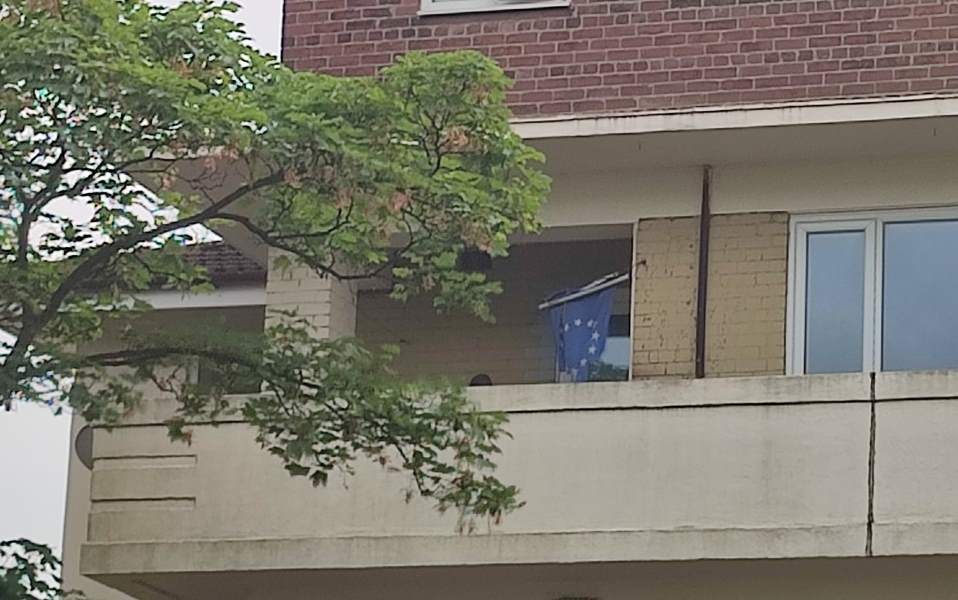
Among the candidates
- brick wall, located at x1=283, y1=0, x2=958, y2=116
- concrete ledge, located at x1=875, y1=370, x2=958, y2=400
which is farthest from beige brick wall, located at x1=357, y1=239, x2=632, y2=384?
concrete ledge, located at x1=875, y1=370, x2=958, y2=400

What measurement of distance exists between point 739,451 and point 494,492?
2421mm

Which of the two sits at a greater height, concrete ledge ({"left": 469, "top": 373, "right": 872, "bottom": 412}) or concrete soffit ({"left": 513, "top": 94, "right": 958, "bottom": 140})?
concrete soffit ({"left": 513, "top": 94, "right": 958, "bottom": 140})

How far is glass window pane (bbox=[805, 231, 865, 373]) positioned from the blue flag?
5.53 feet

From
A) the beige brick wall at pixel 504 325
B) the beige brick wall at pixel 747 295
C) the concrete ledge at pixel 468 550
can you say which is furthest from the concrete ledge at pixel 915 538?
the beige brick wall at pixel 504 325

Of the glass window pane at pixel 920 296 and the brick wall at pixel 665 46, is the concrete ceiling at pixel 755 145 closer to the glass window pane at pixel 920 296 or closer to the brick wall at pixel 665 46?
the brick wall at pixel 665 46

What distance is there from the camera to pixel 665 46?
17.5 metres

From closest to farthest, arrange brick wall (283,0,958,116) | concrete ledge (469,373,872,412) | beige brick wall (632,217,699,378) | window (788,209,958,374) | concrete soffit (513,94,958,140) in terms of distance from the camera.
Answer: concrete ledge (469,373,872,412)
concrete soffit (513,94,958,140)
window (788,209,958,374)
brick wall (283,0,958,116)
beige brick wall (632,217,699,378)

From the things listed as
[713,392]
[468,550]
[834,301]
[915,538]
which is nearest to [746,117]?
[834,301]

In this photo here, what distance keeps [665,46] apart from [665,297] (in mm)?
1810

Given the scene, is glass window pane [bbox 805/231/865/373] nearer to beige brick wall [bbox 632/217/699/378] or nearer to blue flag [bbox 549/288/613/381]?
beige brick wall [bbox 632/217/699/378]

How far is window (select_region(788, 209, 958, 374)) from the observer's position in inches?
667

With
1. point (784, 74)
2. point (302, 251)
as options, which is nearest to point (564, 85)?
point (784, 74)

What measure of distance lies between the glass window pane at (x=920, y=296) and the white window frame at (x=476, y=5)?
299 cm

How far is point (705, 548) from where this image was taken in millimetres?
15859
